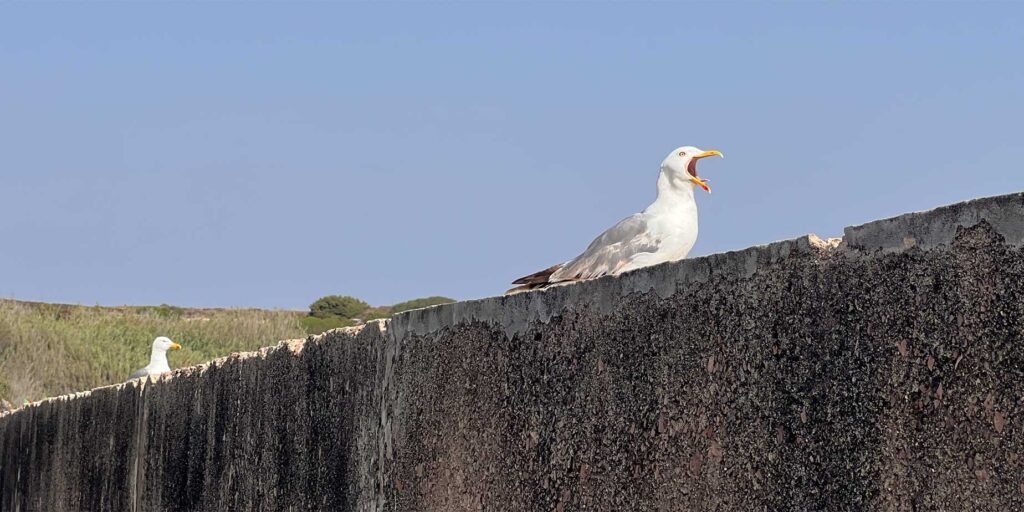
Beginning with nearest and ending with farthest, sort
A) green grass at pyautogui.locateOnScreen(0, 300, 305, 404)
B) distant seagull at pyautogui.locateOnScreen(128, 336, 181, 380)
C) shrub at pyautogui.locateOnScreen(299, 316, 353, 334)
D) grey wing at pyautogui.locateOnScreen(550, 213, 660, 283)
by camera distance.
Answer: grey wing at pyautogui.locateOnScreen(550, 213, 660, 283), distant seagull at pyautogui.locateOnScreen(128, 336, 181, 380), green grass at pyautogui.locateOnScreen(0, 300, 305, 404), shrub at pyautogui.locateOnScreen(299, 316, 353, 334)

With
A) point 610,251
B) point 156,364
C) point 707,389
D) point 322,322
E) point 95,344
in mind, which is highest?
point 322,322

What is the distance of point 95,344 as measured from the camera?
106ft

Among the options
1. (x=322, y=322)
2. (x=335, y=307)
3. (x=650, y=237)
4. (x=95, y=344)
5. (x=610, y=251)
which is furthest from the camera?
(x=335, y=307)

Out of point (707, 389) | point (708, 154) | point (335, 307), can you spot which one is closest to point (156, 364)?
point (708, 154)

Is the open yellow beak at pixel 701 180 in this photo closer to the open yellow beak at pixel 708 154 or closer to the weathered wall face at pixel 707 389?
the open yellow beak at pixel 708 154

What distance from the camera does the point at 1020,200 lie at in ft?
8.68

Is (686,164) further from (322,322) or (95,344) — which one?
(322,322)

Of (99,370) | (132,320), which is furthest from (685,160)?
(132,320)

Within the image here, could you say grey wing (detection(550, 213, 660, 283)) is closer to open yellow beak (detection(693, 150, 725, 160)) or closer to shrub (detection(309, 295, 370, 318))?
open yellow beak (detection(693, 150, 725, 160))

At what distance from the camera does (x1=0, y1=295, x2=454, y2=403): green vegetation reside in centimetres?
3078

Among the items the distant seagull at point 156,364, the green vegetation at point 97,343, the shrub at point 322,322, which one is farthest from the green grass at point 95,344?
the shrub at point 322,322

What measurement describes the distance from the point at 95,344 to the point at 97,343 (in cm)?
5

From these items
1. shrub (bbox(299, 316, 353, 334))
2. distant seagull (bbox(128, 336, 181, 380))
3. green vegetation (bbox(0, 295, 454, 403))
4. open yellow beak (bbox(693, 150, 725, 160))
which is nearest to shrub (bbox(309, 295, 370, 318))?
shrub (bbox(299, 316, 353, 334))

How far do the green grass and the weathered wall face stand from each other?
23.8 m
